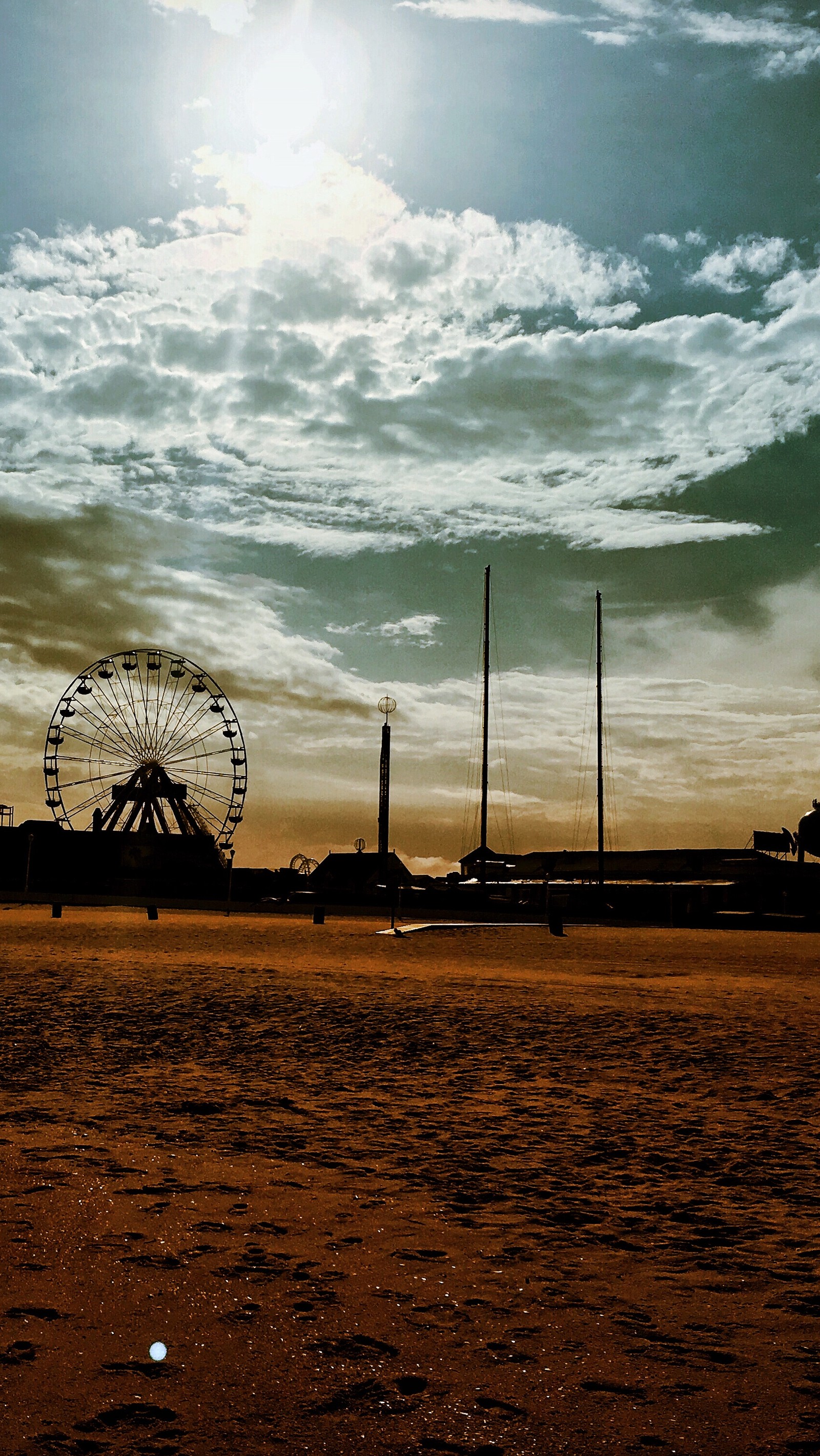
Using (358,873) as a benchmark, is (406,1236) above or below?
below

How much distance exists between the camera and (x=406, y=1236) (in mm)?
5871

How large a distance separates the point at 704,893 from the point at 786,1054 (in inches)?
1815

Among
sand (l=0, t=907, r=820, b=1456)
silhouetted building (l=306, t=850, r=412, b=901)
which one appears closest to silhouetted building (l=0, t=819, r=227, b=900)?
silhouetted building (l=306, t=850, r=412, b=901)

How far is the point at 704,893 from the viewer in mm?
56062

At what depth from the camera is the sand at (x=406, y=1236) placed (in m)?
3.90

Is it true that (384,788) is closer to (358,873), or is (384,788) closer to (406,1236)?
(358,873)

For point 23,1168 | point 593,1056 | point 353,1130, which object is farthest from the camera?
point 593,1056

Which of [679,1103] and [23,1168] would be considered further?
[679,1103]

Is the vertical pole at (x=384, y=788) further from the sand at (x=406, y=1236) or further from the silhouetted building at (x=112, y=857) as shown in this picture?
the sand at (x=406, y=1236)

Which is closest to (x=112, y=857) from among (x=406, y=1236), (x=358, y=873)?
(x=358, y=873)

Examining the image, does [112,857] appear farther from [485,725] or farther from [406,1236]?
[406,1236]

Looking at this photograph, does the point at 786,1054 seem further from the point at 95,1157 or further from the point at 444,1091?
the point at 95,1157

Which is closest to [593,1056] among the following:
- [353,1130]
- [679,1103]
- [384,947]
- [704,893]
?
[679,1103]

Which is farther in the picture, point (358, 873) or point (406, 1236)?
point (358, 873)
